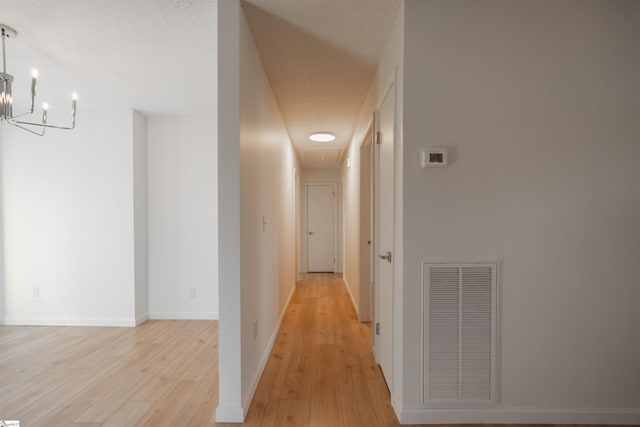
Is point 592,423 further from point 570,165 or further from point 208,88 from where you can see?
point 208,88

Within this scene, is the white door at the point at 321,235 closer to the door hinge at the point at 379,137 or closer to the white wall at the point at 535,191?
the door hinge at the point at 379,137

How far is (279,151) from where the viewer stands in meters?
3.73

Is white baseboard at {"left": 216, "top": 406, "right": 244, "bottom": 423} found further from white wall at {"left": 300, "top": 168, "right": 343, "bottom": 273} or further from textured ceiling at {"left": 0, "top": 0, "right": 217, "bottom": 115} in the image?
white wall at {"left": 300, "top": 168, "right": 343, "bottom": 273}

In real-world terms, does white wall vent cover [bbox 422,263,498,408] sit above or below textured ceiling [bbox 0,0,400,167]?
below

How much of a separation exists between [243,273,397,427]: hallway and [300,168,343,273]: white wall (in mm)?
3319

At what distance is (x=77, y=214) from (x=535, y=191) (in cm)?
428

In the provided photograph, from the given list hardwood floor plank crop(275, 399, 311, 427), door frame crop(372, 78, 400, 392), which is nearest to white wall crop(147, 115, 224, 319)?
door frame crop(372, 78, 400, 392)

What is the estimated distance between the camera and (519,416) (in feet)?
6.13

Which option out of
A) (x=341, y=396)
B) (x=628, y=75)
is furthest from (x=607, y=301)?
(x=341, y=396)

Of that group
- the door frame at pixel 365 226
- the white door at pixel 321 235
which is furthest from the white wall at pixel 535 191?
the white door at pixel 321 235

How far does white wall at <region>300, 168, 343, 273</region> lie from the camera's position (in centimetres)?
744

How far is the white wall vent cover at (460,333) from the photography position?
1.87 m

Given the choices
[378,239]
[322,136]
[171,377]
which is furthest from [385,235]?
[322,136]

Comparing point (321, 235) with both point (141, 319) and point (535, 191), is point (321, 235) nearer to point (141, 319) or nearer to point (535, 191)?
point (141, 319)
